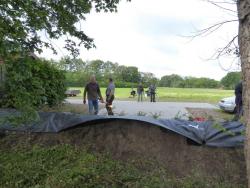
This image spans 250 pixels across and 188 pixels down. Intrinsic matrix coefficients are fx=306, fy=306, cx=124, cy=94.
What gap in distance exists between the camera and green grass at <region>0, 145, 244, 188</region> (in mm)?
4801

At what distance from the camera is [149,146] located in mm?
6094

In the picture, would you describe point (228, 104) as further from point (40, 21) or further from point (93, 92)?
point (40, 21)

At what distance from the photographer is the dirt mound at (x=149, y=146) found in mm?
5484

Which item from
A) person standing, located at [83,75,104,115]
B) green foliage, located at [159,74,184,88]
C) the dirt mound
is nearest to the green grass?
the dirt mound

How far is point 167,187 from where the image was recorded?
15.3ft

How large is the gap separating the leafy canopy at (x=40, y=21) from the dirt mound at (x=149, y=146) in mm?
1939

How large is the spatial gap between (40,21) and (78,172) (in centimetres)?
270

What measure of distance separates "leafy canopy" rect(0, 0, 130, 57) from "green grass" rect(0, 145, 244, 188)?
6.57 feet

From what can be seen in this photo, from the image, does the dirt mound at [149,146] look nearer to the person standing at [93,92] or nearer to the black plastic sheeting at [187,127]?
the black plastic sheeting at [187,127]

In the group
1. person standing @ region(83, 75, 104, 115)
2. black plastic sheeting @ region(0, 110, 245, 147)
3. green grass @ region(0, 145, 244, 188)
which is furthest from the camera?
person standing @ region(83, 75, 104, 115)

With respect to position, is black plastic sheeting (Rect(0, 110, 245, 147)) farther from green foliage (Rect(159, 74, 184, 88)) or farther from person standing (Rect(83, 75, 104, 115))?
green foliage (Rect(159, 74, 184, 88))

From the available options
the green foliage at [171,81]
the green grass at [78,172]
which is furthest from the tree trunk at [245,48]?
the green foliage at [171,81]

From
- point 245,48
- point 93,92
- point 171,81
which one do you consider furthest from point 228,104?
point 171,81

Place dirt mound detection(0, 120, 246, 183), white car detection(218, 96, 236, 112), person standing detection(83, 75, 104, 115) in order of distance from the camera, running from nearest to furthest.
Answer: dirt mound detection(0, 120, 246, 183), person standing detection(83, 75, 104, 115), white car detection(218, 96, 236, 112)
